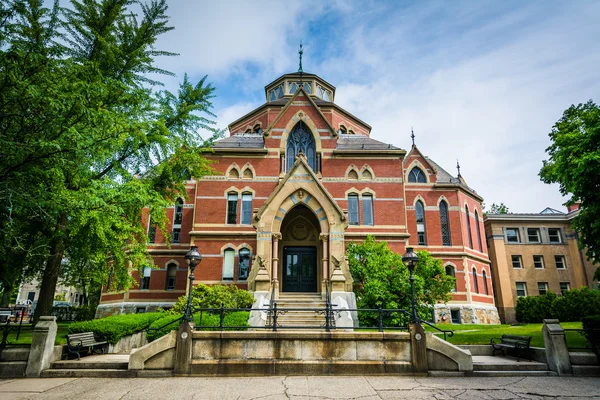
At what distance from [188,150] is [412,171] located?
19.0m

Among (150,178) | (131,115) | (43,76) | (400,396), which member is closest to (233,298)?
(150,178)

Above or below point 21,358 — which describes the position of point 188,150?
above

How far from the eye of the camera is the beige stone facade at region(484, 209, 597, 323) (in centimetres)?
3378

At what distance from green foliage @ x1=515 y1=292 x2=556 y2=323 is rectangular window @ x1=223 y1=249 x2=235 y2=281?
23200 millimetres

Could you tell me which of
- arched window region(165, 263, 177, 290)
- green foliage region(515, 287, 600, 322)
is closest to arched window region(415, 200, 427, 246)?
green foliage region(515, 287, 600, 322)

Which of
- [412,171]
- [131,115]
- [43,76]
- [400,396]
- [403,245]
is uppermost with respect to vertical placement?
[412,171]

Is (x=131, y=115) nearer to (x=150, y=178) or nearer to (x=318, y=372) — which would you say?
(x=150, y=178)

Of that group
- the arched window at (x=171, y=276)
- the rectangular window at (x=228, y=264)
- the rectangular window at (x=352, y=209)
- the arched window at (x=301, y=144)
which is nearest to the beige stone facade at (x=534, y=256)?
the rectangular window at (x=352, y=209)

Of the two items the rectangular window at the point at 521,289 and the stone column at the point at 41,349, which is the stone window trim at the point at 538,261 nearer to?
the rectangular window at the point at 521,289

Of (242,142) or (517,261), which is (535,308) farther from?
(242,142)

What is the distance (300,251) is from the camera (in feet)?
74.2

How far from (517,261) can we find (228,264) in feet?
92.3

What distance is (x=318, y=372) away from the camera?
34.8 ft

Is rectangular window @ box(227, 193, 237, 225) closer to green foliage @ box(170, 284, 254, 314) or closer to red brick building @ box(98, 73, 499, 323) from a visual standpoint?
red brick building @ box(98, 73, 499, 323)
